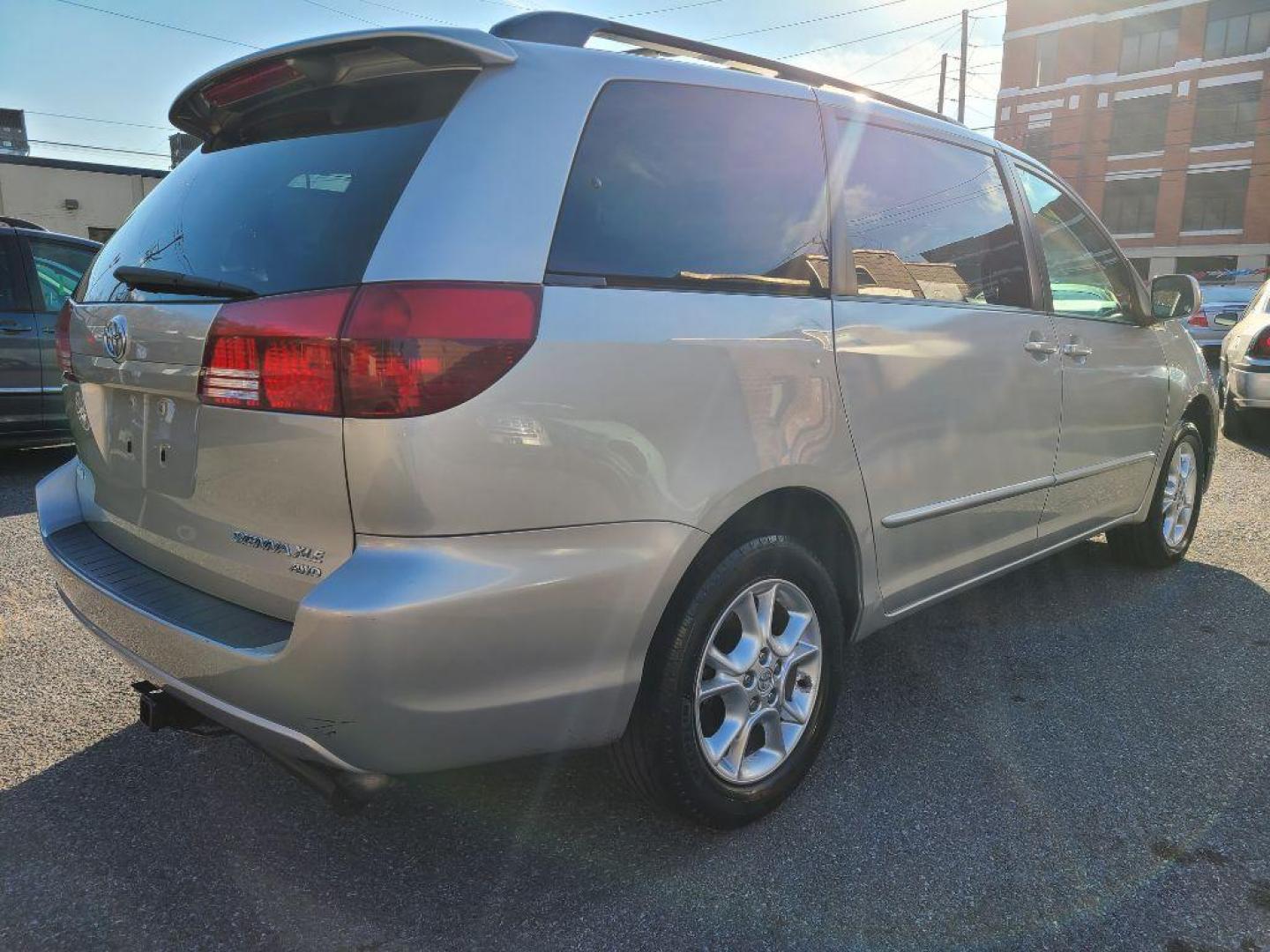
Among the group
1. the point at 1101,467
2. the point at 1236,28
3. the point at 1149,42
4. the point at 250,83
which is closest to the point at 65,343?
the point at 250,83

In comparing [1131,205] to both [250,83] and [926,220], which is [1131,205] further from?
[250,83]

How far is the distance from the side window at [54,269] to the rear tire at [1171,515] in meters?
6.61

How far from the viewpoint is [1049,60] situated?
46.3 m

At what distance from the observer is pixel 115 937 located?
6.31 ft

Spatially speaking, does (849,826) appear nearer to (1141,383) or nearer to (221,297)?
(221,297)

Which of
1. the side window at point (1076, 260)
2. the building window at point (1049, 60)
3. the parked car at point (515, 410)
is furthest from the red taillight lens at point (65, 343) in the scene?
the building window at point (1049, 60)

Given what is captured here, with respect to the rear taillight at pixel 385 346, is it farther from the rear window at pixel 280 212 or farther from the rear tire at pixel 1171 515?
the rear tire at pixel 1171 515

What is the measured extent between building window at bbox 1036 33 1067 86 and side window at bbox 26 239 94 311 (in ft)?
164

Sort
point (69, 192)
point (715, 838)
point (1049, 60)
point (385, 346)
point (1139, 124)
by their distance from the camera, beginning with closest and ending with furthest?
point (385, 346) → point (715, 838) → point (69, 192) → point (1139, 124) → point (1049, 60)

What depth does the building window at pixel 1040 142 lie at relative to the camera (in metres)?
46.7

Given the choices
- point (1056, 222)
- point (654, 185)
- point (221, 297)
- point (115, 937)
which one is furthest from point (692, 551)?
point (1056, 222)

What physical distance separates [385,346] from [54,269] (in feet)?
20.0

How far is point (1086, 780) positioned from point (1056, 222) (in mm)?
2131

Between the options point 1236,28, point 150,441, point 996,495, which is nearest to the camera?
point 150,441
